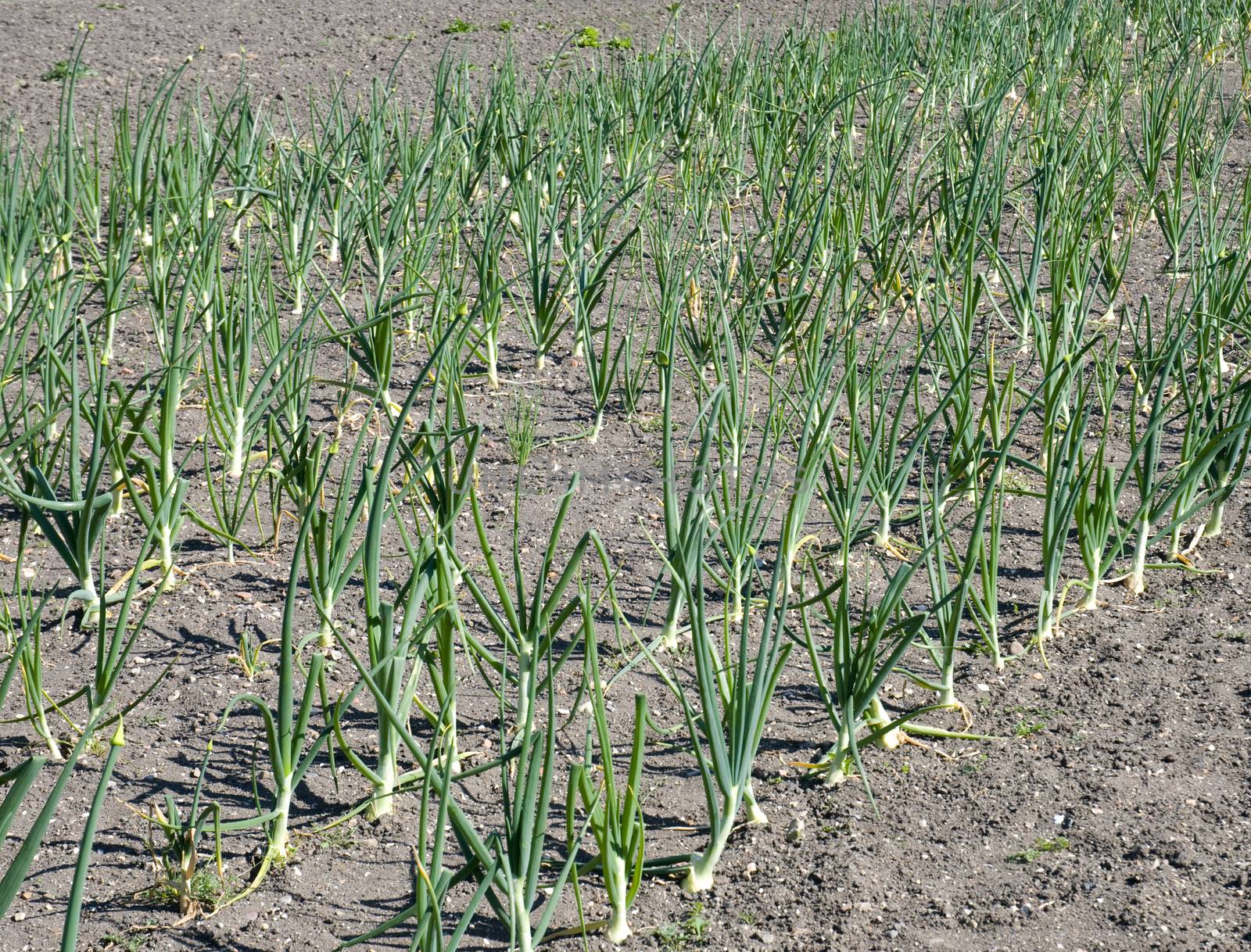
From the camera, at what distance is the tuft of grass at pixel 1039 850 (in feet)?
5.65

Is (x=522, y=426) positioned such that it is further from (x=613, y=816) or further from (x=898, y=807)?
(x=613, y=816)

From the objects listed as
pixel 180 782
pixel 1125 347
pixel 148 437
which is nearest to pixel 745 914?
pixel 180 782

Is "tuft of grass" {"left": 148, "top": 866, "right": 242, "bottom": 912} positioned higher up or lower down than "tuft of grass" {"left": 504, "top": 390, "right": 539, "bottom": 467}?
lower down

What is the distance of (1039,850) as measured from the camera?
5.69ft

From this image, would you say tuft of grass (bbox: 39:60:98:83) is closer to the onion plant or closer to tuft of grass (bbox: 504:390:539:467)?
tuft of grass (bbox: 504:390:539:467)

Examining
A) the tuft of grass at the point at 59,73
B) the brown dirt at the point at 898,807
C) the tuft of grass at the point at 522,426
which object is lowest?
the brown dirt at the point at 898,807

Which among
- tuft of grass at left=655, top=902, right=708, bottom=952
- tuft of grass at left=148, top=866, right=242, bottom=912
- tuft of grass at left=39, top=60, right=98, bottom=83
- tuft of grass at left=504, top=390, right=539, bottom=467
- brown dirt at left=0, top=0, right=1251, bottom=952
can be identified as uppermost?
tuft of grass at left=39, top=60, right=98, bottom=83

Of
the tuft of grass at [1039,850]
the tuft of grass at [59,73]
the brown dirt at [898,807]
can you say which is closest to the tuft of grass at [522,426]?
the brown dirt at [898,807]

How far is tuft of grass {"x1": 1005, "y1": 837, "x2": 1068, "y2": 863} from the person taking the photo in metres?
1.72

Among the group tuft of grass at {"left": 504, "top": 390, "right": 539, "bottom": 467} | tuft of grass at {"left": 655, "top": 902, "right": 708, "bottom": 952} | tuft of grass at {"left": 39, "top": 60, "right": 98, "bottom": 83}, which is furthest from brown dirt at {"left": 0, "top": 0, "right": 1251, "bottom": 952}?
tuft of grass at {"left": 39, "top": 60, "right": 98, "bottom": 83}

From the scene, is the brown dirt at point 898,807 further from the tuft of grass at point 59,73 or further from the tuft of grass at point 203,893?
the tuft of grass at point 59,73

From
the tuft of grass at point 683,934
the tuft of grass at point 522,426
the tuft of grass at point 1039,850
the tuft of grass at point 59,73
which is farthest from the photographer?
the tuft of grass at point 59,73

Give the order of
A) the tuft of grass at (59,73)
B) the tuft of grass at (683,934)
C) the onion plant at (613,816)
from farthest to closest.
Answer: the tuft of grass at (59,73) < the tuft of grass at (683,934) < the onion plant at (613,816)

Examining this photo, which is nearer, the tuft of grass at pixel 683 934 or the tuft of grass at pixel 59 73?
the tuft of grass at pixel 683 934
